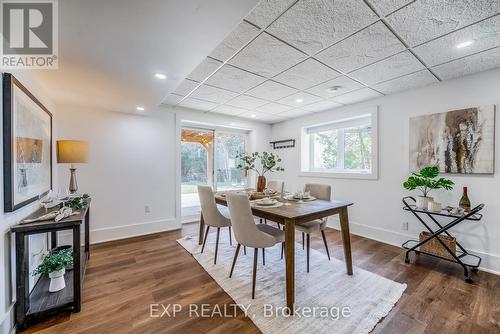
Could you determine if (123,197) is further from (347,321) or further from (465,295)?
(465,295)

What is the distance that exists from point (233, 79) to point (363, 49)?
1.42m

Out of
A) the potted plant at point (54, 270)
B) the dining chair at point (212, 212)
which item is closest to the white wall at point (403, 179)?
the dining chair at point (212, 212)

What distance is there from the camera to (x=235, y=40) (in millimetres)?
1777

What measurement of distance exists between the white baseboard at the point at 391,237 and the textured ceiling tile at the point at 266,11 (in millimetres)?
3303

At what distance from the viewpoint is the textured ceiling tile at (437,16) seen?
137cm

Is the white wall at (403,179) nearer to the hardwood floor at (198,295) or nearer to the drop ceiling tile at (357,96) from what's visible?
the drop ceiling tile at (357,96)

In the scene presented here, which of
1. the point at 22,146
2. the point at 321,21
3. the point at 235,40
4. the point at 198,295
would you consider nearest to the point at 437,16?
the point at 321,21

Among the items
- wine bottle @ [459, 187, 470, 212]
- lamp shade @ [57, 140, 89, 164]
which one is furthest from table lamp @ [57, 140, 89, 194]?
wine bottle @ [459, 187, 470, 212]

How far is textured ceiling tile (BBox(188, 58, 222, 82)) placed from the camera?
2.16 metres

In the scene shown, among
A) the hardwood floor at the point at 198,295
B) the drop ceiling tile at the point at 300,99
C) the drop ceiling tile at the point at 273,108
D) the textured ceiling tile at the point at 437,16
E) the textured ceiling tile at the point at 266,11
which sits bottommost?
the hardwood floor at the point at 198,295

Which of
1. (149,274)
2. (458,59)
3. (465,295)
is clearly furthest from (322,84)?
(149,274)

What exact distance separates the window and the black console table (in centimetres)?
380

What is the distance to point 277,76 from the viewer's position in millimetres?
2486

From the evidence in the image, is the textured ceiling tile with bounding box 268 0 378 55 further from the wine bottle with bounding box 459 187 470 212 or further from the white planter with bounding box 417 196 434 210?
the wine bottle with bounding box 459 187 470 212
